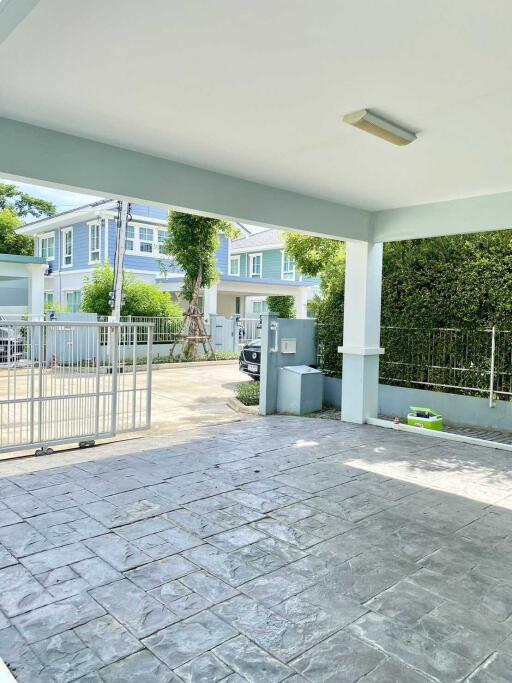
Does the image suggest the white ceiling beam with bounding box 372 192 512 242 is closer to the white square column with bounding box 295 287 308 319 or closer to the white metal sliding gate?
the white metal sliding gate

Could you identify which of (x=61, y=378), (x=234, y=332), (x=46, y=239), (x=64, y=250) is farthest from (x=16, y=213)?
(x=61, y=378)

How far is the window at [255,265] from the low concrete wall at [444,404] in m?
17.4

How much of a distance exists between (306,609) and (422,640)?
56 cm

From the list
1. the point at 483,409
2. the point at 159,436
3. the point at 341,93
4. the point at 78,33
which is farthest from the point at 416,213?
the point at 78,33

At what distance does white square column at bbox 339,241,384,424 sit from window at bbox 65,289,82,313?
1541cm

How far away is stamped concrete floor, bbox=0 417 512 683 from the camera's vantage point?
2.24m

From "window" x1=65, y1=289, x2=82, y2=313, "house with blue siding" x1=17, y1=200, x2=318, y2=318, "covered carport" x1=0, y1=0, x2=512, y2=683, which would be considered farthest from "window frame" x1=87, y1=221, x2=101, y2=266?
"covered carport" x1=0, y1=0, x2=512, y2=683

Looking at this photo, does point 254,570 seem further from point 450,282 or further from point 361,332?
point 450,282

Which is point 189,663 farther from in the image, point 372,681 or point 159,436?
point 159,436

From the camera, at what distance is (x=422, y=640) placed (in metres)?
2.38

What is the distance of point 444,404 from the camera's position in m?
7.80

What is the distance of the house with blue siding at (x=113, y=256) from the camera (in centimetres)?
1877

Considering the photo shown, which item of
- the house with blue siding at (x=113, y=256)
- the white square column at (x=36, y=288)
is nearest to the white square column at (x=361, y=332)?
the house with blue siding at (x=113, y=256)

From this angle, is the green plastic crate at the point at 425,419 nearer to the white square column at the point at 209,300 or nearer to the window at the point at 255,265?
the white square column at the point at 209,300
